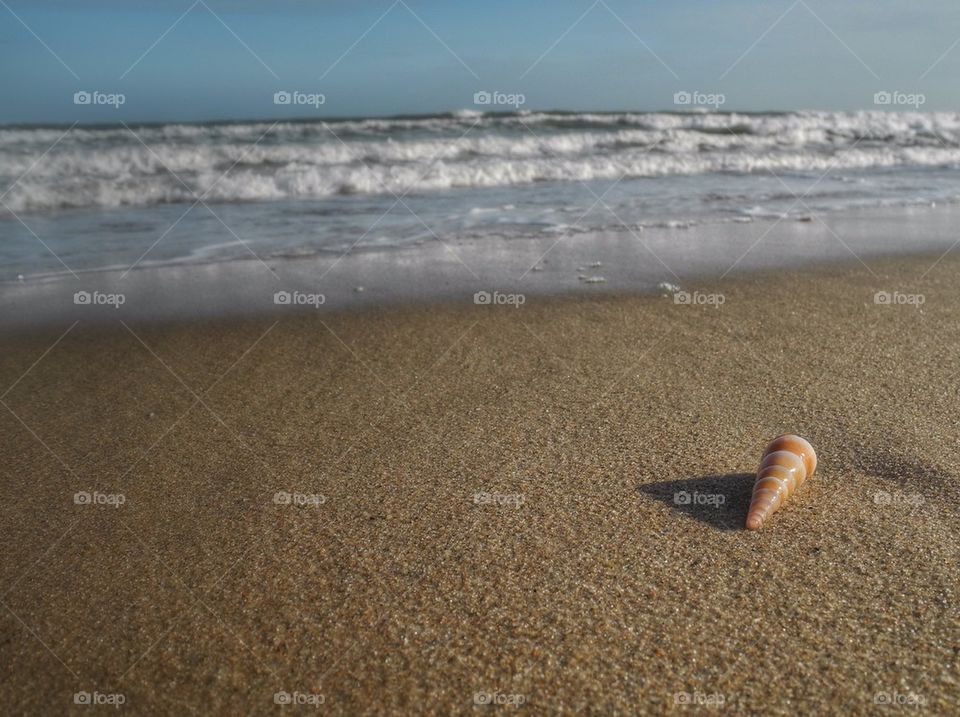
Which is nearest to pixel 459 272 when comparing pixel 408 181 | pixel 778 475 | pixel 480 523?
pixel 480 523

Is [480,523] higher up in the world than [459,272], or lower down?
lower down

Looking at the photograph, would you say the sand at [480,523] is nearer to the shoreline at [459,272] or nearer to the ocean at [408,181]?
the shoreline at [459,272]

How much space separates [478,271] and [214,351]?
7.29ft

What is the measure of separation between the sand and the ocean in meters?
3.11

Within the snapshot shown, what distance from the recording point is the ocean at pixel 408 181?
7.68m

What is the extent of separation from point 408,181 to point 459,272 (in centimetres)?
537

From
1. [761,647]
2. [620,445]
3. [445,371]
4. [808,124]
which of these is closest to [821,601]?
[761,647]

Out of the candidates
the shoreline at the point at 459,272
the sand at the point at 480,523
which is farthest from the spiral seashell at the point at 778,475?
the shoreline at the point at 459,272

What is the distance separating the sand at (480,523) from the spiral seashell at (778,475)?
8 cm

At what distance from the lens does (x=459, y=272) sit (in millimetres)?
6230

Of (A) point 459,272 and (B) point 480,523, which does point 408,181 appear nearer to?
(A) point 459,272

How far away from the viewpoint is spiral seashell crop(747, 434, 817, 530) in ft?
8.85

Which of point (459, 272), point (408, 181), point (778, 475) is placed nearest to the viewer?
point (778, 475)

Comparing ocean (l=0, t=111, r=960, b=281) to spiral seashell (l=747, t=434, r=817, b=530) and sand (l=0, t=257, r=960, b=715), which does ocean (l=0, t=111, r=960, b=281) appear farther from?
spiral seashell (l=747, t=434, r=817, b=530)
